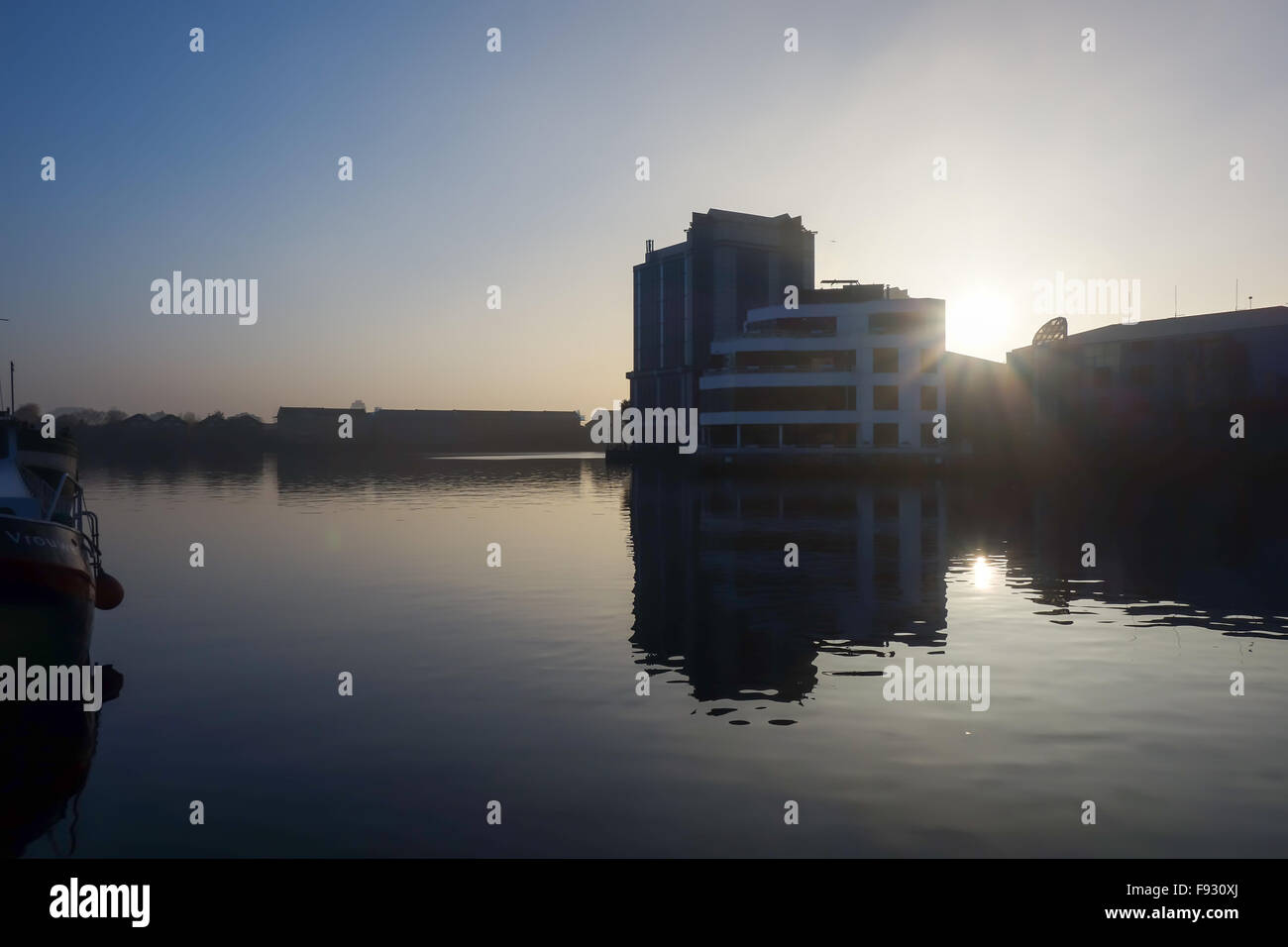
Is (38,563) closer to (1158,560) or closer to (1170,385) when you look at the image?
(1158,560)

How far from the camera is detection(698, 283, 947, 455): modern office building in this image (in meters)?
119

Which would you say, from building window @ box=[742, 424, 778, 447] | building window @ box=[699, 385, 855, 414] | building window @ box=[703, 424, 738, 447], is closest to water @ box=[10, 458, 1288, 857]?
building window @ box=[699, 385, 855, 414]

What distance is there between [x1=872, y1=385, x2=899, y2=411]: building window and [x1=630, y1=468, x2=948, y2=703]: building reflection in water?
53.1 meters

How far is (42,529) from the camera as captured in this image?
20.1 m

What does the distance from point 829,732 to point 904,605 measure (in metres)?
14.0

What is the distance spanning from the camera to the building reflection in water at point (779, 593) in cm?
2178

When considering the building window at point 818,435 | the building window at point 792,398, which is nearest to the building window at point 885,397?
the building window at point 792,398

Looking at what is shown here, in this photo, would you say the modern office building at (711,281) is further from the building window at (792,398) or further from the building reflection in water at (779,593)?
the building reflection in water at (779,593)

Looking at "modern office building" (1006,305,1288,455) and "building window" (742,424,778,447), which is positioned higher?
"modern office building" (1006,305,1288,455)

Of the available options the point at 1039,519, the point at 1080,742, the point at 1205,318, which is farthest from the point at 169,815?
the point at 1205,318

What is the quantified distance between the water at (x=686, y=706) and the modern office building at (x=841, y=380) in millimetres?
74414

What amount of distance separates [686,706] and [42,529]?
13077mm

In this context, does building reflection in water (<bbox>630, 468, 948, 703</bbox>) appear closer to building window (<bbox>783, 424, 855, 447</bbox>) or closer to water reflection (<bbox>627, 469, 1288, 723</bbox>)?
water reflection (<bbox>627, 469, 1288, 723</bbox>)

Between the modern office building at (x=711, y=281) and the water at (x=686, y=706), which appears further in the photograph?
the modern office building at (x=711, y=281)
